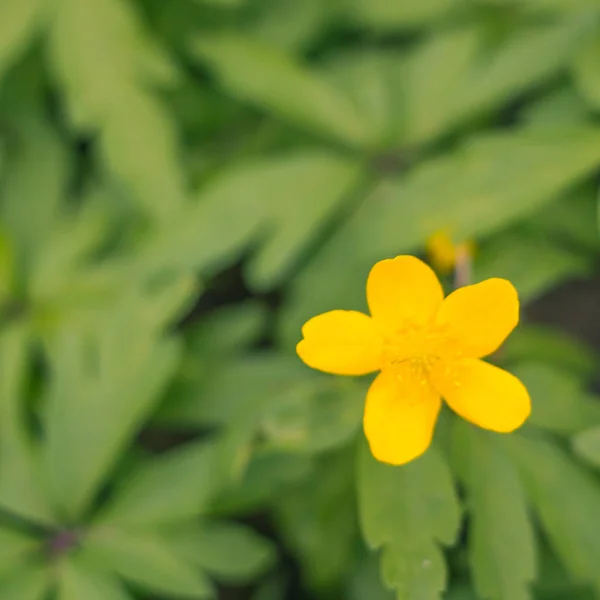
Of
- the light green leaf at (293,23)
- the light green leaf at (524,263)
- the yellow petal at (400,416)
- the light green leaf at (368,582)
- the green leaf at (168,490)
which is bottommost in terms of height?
the light green leaf at (368,582)

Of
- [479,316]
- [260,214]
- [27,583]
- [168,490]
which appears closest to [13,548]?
[27,583]

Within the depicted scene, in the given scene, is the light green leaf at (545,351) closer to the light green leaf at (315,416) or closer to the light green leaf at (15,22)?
the light green leaf at (315,416)

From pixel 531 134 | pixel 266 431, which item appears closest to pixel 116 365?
pixel 266 431

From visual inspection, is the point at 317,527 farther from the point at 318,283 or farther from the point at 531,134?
the point at 531,134

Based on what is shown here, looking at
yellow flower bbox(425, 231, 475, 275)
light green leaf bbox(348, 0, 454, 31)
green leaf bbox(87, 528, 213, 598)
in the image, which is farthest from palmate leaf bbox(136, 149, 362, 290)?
green leaf bbox(87, 528, 213, 598)

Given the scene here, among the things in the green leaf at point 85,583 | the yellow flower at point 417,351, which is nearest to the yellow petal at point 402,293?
the yellow flower at point 417,351
